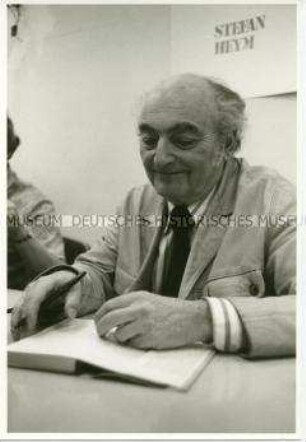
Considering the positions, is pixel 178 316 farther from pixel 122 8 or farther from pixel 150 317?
pixel 122 8

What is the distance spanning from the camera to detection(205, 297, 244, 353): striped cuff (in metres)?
0.85

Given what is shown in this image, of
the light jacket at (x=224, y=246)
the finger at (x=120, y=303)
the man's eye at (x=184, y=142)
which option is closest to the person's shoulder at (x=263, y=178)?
the light jacket at (x=224, y=246)

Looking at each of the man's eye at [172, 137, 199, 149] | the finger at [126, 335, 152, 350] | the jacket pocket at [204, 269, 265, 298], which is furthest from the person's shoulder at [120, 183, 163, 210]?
the finger at [126, 335, 152, 350]

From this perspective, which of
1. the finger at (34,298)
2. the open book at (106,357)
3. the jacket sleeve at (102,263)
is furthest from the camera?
the jacket sleeve at (102,263)

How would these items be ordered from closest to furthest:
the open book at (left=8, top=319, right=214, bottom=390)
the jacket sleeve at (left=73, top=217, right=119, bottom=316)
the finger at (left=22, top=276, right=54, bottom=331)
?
the open book at (left=8, top=319, right=214, bottom=390) < the finger at (left=22, top=276, right=54, bottom=331) < the jacket sleeve at (left=73, top=217, right=119, bottom=316)

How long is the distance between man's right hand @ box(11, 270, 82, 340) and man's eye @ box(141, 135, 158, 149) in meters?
0.33

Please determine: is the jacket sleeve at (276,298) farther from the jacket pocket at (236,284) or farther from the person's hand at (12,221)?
the person's hand at (12,221)

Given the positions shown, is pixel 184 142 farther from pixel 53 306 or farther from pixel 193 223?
pixel 53 306

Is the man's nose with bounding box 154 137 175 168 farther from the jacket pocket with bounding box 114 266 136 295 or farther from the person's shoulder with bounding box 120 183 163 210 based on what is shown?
the jacket pocket with bounding box 114 266 136 295

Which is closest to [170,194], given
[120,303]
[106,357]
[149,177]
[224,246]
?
[149,177]

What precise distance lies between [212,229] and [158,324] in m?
0.27

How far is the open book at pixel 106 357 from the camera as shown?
0.79m

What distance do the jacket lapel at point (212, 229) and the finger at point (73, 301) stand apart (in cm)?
22

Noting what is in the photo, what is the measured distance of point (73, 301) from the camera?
99 cm
